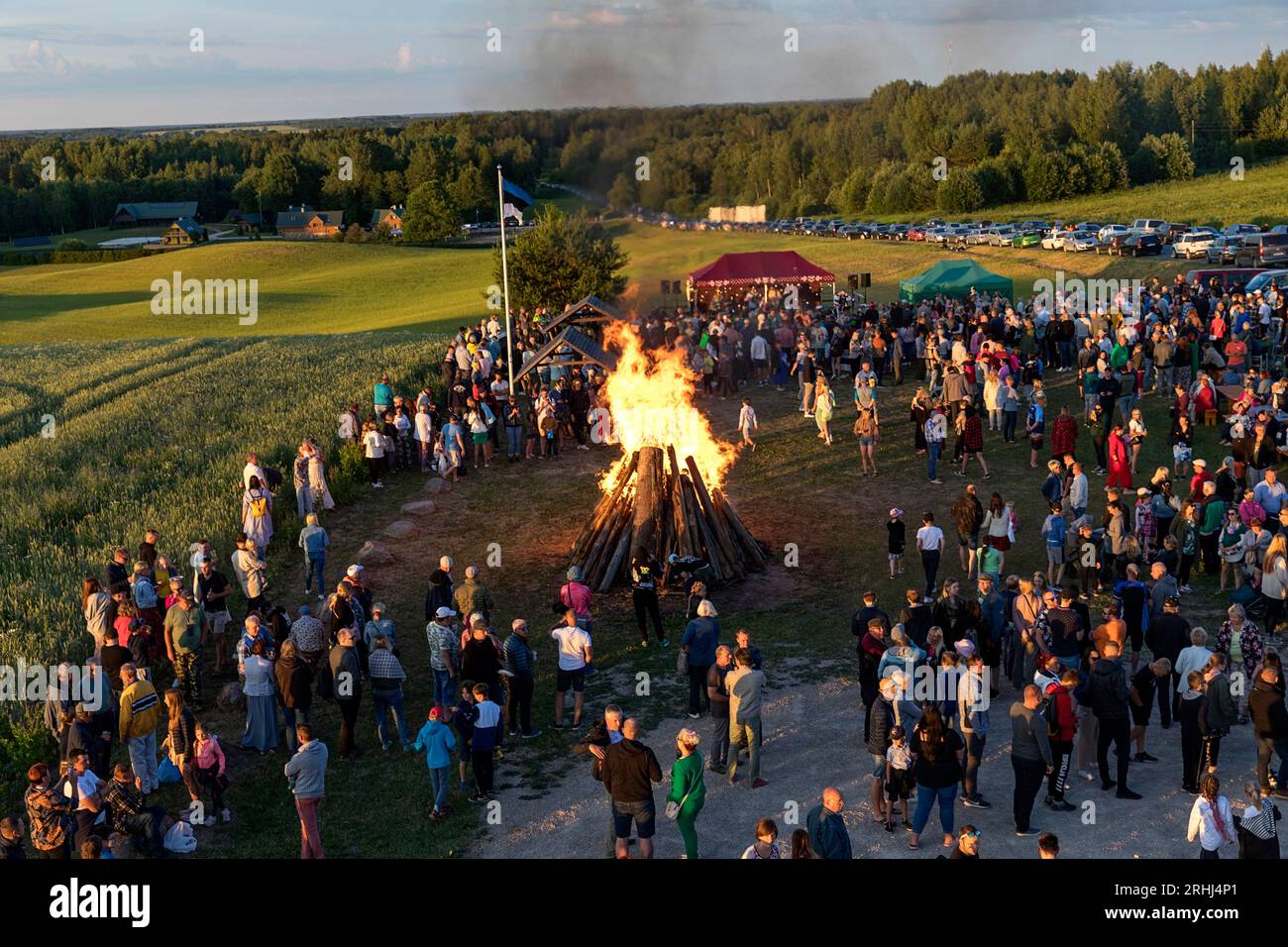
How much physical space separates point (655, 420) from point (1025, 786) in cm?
1028

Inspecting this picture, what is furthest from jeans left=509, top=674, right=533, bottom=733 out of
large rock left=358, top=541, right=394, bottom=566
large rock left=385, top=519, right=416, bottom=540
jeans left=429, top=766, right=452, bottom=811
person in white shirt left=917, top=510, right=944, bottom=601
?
large rock left=385, top=519, right=416, bottom=540

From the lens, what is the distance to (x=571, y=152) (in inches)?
962

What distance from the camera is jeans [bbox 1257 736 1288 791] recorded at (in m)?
11.5

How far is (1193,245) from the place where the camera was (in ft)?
170

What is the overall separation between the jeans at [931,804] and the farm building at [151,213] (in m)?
115

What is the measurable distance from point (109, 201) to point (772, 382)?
10991cm

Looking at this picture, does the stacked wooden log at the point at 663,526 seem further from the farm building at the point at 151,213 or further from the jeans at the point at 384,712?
the farm building at the point at 151,213

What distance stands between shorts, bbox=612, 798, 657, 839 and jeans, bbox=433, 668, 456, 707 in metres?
3.58

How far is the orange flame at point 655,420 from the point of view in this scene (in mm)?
20031

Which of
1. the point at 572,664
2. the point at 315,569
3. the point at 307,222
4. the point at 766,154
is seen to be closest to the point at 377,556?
the point at 315,569

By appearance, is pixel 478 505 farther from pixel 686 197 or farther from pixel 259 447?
pixel 686 197

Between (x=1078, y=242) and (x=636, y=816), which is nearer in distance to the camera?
(x=636, y=816)

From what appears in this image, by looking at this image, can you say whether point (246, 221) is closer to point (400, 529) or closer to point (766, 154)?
point (766, 154)
